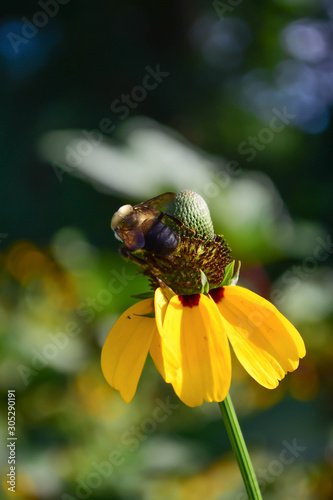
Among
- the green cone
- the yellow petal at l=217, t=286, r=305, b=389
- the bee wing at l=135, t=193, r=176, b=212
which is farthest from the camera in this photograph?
the bee wing at l=135, t=193, r=176, b=212

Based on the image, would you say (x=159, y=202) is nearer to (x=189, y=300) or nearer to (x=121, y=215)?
(x=121, y=215)

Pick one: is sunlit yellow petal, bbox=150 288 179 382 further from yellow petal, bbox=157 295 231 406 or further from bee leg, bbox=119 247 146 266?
bee leg, bbox=119 247 146 266

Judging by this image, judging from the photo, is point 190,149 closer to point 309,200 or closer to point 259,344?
point 309,200

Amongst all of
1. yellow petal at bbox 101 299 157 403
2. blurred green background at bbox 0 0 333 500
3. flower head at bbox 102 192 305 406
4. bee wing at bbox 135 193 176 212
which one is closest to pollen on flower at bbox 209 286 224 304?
flower head at bbox 102 192 305 406

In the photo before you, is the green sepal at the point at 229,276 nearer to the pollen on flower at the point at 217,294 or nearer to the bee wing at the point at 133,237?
the pollen on flower at the point at 217,294

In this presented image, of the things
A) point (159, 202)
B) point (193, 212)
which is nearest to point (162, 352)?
point (193, 212)

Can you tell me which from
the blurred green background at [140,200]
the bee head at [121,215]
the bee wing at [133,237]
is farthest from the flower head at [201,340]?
the blurred green background at [140,200]
